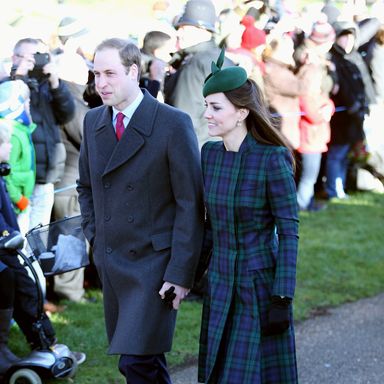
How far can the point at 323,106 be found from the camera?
1084 centimetres

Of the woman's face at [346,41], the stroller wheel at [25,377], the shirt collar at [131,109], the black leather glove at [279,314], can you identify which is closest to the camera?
the black leather glove at [279,314]

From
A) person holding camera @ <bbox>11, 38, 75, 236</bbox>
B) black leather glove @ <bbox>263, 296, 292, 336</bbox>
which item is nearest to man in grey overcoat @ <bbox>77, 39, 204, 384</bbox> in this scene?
black leather glove @ <bbox>263, 296, 292, 336</bbox>

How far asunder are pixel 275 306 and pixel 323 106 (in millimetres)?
6983

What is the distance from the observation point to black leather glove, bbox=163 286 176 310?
14.5 feet

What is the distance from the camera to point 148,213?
444 cm

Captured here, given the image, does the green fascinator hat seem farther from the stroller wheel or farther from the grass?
the grass

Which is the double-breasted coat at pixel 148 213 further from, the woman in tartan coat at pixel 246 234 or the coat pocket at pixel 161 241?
the woman in tartan coat at pixel 246 234

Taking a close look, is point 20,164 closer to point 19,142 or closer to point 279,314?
point 19,142

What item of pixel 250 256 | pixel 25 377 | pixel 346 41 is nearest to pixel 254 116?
pixel 250 256

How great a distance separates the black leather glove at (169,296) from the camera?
4406 millimetres

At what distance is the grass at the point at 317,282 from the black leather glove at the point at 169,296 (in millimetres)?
1425

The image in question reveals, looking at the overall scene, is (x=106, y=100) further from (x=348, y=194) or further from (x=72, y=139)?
(x=348, y=194)

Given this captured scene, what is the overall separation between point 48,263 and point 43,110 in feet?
6.98

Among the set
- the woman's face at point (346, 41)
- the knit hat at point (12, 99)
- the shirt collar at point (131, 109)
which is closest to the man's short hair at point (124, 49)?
the shirt collar at point (131, 109)
